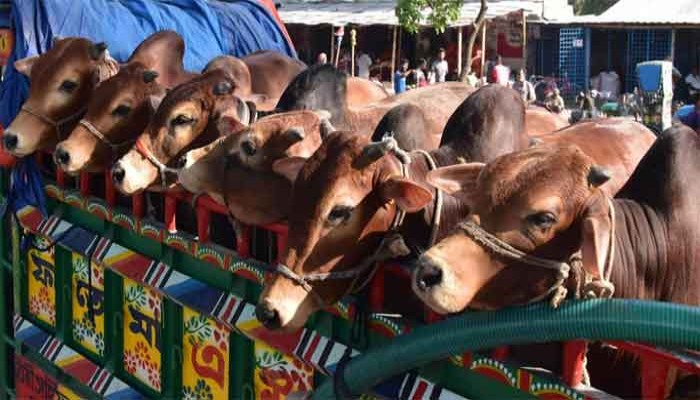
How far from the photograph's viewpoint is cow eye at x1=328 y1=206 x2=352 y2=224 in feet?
10.6

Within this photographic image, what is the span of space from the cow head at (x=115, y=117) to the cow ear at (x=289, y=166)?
1.38 metres

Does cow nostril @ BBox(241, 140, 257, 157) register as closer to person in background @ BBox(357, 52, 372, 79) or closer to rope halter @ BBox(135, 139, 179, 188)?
rope halter @ BBox(135, 139, 179, 188)

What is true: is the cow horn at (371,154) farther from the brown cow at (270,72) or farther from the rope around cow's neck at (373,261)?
the brown cow at (270,72)

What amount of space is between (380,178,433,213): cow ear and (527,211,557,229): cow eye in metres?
0.43

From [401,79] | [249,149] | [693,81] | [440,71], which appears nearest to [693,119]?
[249,149]

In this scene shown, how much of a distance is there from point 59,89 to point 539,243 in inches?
136

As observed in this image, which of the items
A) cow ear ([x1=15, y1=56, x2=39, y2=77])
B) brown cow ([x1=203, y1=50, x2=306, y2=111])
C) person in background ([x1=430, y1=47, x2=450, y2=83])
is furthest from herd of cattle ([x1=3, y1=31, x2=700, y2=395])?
person in background ([x1=430, y1=47, x2=450, y2=83])

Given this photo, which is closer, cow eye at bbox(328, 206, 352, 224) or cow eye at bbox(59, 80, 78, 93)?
cow eye at bbox(328, 206, 352, 224)

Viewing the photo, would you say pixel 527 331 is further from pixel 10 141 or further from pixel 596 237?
pixel 10 141

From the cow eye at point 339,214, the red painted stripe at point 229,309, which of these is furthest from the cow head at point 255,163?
the cow eye at point 339,214

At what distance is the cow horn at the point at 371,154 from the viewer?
3238 mm

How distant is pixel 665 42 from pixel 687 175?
2205 cm

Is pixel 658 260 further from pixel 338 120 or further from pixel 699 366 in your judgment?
pixel 338 120

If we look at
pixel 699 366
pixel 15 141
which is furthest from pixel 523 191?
pixel 15 141
